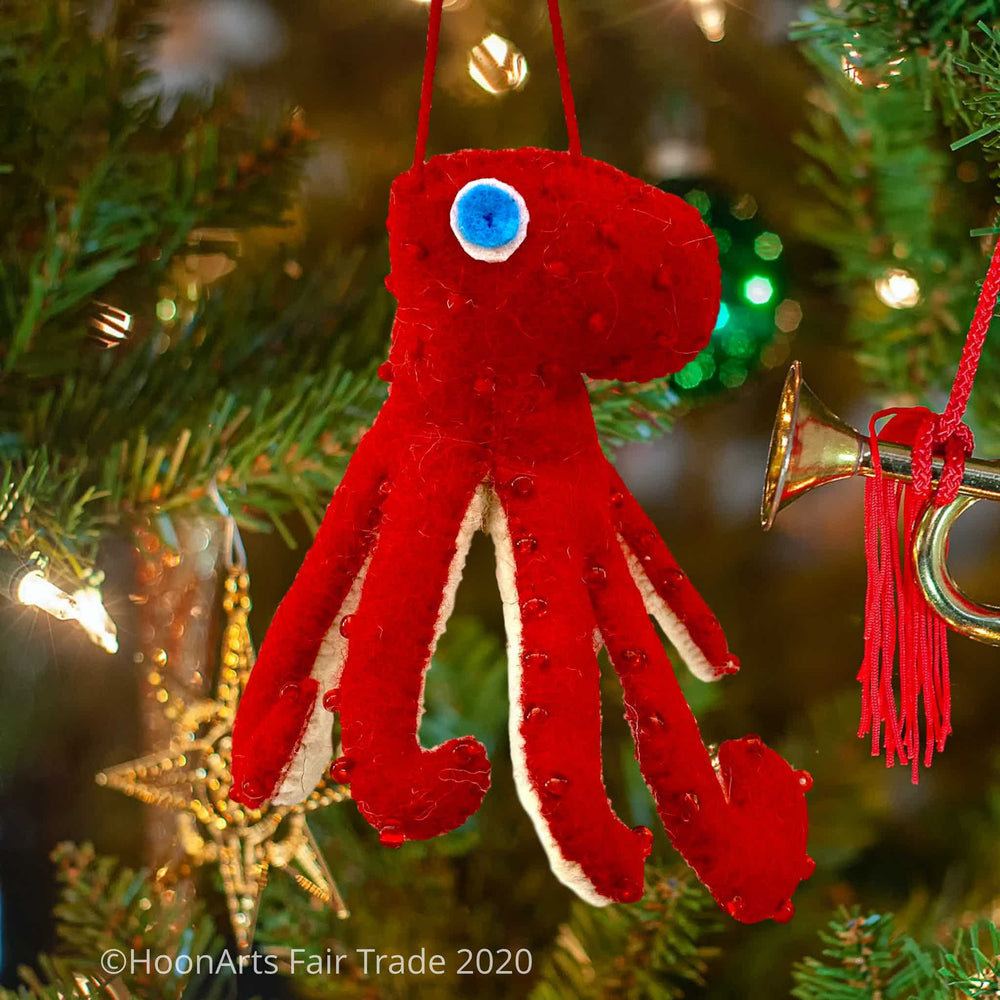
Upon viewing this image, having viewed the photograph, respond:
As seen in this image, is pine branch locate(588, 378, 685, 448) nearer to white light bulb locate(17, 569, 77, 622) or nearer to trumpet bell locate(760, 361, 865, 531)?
trumpet bell locate(760, 361, 865, 531)

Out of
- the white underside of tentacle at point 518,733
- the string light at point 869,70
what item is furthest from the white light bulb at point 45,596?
the string light at point 869,70

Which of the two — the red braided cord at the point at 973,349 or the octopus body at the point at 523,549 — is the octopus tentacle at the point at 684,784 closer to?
the octopus body at the point at 523,549

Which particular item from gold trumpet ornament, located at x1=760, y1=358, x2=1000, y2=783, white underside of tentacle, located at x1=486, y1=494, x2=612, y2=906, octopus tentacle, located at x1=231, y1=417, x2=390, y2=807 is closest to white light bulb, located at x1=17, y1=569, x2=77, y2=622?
octopus tentacle, located at x1=231, y1=417, x2=390, y2=807

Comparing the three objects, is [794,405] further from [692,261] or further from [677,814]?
[677,814]

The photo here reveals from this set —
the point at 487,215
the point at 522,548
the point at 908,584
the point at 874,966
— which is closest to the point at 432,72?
the point at 487,215

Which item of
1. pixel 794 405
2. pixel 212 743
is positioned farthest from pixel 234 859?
pixel 794 405

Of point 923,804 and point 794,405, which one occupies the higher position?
point 794,405

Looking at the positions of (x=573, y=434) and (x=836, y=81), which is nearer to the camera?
(x=573, y=434)
